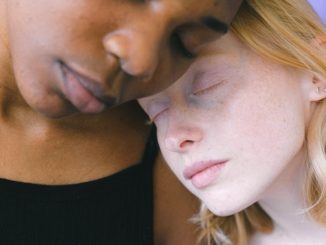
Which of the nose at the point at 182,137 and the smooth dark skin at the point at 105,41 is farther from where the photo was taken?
the nose at the point at 182,137

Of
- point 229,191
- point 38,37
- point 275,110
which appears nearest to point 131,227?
point 229,191

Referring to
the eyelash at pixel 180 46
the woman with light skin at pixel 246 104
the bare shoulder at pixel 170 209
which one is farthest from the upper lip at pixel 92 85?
the bare shoulder at pixel 170 209

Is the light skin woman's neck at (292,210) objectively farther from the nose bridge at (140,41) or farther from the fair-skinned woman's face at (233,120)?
the nose bridge at (140,41)

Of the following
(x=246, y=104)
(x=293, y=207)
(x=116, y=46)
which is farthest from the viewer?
(x=293, y=207)

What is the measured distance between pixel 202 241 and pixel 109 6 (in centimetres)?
65

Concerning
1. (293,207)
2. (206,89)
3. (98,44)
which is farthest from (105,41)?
(293,207)

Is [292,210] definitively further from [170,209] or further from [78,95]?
[78,95]

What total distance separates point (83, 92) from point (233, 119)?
11.5 inches

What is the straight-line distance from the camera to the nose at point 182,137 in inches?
37.3

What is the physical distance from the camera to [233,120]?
940 millimetres

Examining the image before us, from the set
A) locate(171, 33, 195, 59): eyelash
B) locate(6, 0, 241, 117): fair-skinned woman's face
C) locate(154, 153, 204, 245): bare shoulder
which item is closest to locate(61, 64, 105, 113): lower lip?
locate(6, 0, 241, 117): fair-skinned woman's face

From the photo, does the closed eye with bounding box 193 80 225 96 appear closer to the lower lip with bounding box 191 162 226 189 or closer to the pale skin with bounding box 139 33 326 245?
the pale skin with bounding box 139 33 326 245

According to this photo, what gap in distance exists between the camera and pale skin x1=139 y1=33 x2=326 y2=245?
0.94 m

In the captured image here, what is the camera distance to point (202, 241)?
1207 millimetres
